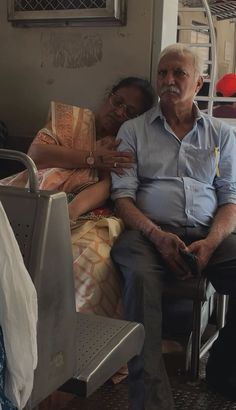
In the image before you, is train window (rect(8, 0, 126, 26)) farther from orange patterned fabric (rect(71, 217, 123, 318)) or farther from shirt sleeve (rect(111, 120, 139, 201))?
orange patterned fabric (rect(71, 217, 123, 318))

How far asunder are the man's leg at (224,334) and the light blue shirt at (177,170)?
22cm

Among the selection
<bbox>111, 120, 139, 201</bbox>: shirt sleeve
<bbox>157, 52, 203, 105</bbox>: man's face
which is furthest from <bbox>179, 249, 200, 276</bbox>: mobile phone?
<bbox>157, 52, 203, 105</bbox>: man's face

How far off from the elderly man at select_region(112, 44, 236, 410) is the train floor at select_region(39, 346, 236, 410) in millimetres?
70

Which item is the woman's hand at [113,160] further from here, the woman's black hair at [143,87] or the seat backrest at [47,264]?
the seat backrest at [47,264]

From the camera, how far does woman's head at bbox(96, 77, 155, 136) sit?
2500mm

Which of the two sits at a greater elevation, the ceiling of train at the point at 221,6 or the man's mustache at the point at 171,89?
the ceiling of train at the point at 221,6

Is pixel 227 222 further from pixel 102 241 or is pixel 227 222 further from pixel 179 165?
pixel 102 241

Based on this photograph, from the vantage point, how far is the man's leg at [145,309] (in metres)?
1.74

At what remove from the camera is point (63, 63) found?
2748 mm

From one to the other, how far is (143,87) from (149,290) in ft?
3.41

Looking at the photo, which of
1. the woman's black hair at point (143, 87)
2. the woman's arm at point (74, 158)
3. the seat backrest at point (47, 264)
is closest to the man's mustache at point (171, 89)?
the woman's black hair at point (143, 87)

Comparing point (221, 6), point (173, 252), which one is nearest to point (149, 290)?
point (173, 252)

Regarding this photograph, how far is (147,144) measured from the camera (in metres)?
2.35

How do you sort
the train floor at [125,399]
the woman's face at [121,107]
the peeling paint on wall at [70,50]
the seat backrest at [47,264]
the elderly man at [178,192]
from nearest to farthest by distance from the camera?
the seat backrest at [47,264] < the train floor at [125,399] < the elderly man at [178,192] < the woman's face at [121,107] < the peeling paint on wall at [70,50]
